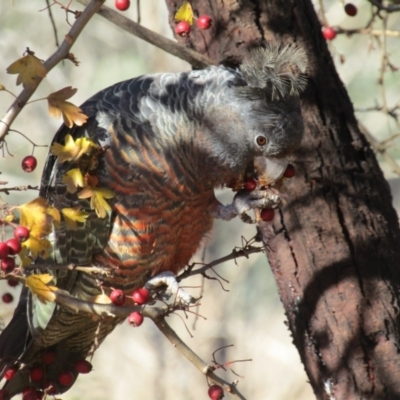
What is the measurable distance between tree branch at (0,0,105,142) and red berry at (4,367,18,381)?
177 centimetres

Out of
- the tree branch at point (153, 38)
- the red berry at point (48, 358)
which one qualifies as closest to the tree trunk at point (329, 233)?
the tree branch at point (153, 38)

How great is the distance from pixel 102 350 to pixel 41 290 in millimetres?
7583

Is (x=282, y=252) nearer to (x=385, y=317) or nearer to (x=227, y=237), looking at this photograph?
(x=385, y=317)

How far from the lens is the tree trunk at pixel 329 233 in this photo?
346 centimetres

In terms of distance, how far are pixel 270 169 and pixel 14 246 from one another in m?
1.50

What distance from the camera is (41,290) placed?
2.38m

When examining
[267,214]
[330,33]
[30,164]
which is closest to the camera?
[30,164]

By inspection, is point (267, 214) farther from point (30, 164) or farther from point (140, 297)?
point (30, 164)

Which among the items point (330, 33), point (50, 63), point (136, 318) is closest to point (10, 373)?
point (136, 318)

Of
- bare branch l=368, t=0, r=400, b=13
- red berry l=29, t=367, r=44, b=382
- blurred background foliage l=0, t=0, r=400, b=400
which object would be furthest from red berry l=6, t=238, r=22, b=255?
blurred background foliage l=0, t=0, r=400, b=400

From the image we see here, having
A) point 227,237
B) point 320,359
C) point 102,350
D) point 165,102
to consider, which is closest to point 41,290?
point 165,102

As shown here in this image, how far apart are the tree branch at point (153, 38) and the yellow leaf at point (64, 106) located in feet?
2.97

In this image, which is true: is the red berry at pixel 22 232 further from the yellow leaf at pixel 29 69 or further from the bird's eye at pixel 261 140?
the bird's eye at pixel 261 140

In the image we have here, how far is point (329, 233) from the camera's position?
361cm
